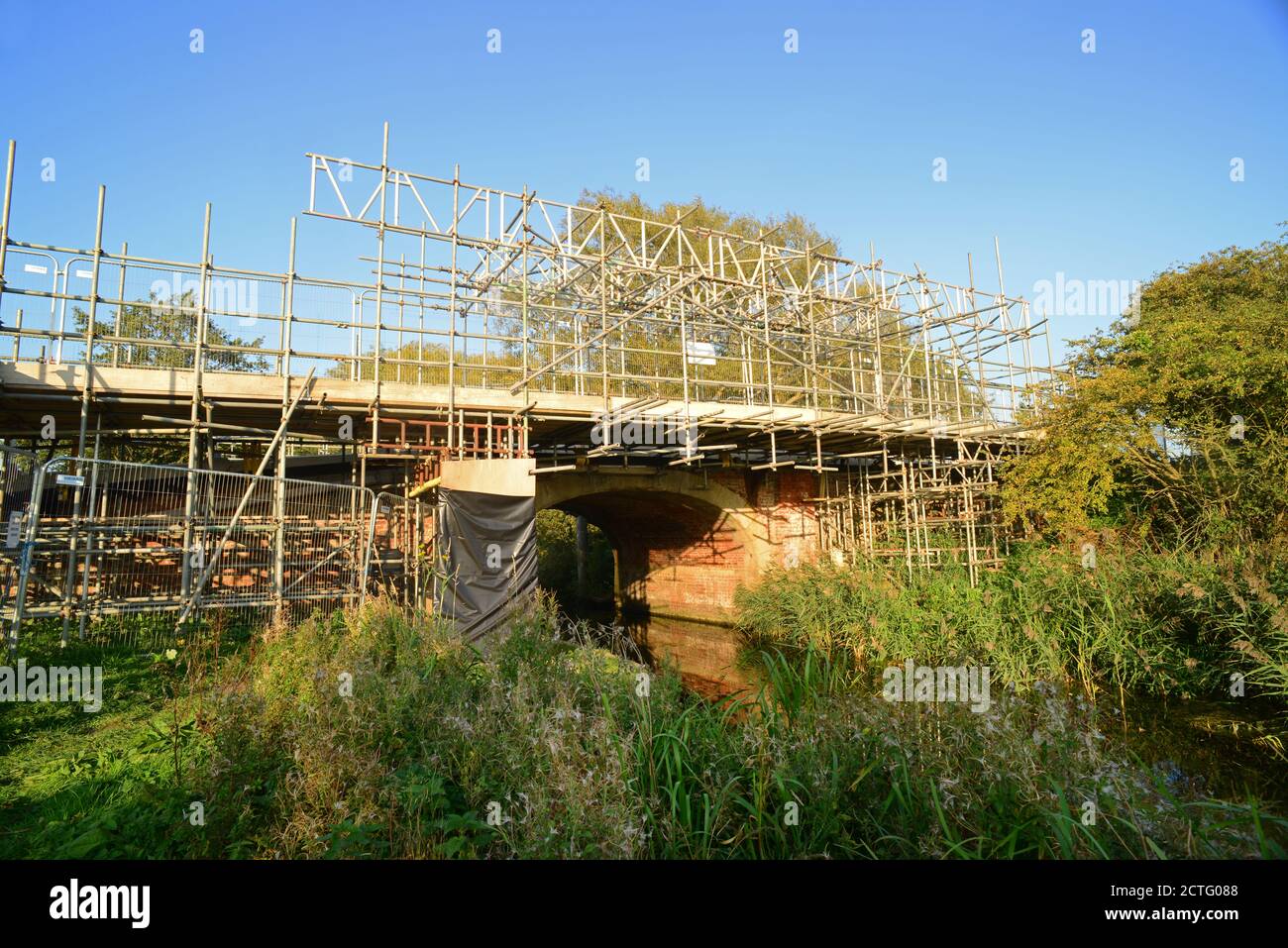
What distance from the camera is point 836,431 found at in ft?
49.9

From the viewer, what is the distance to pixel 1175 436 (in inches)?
492

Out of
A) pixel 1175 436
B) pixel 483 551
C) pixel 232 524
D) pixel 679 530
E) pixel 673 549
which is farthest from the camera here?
pixel 673 549

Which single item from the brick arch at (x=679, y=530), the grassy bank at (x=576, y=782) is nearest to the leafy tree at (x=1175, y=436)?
the brick arch at (x=679, y=530)

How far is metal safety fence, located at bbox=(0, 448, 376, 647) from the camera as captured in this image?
313 inches

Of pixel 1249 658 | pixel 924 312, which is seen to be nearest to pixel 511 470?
pixel 1249 658

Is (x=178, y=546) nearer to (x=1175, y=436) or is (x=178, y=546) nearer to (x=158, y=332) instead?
(x=158, y=332)

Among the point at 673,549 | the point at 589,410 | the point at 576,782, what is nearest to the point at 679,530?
the point at 673,549

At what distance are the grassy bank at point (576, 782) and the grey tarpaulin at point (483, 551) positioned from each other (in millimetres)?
4358

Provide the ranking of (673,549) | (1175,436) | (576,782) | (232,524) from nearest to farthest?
(576,782) → (232,524) → (1175,436) → (673,549)

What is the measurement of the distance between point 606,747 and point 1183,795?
15.1 ft

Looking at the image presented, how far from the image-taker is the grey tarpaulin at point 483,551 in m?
9.52

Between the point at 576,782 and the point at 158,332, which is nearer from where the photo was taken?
the point at 576,782

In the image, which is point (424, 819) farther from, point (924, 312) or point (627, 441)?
point (924, 312)

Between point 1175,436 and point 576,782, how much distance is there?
13.6 m
